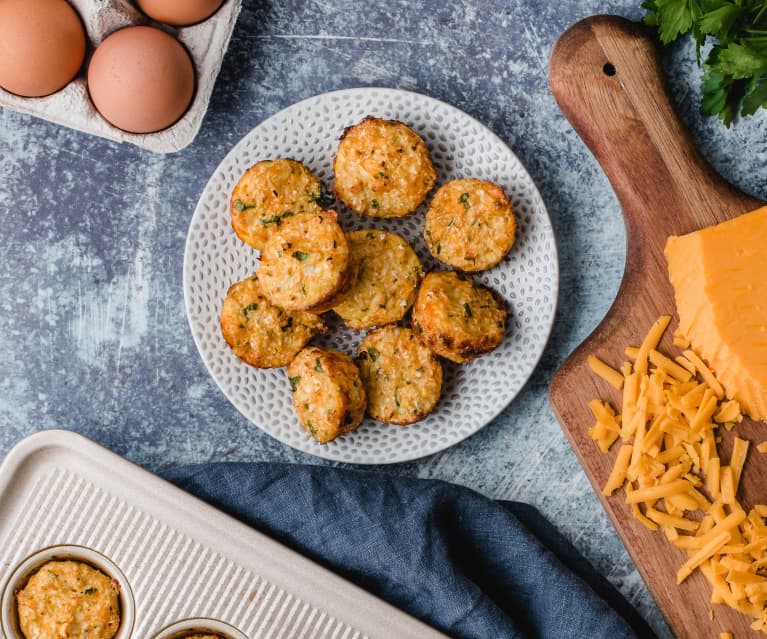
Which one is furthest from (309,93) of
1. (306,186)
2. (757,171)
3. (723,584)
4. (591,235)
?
(723,584)

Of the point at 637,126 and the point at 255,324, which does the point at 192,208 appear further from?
the point at 637,126

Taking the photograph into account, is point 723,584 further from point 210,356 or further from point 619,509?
point 210,356

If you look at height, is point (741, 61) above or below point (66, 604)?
above

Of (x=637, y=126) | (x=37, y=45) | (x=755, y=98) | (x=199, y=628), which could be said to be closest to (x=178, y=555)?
(x=199, y=628)

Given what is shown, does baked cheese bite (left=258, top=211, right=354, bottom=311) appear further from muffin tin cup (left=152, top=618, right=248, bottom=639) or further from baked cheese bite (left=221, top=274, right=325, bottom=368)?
muffin tin cup (left=152, top=618, right=248, bottom=639)

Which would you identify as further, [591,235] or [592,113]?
[591,235]

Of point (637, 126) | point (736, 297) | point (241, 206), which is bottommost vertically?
point (241, 206)

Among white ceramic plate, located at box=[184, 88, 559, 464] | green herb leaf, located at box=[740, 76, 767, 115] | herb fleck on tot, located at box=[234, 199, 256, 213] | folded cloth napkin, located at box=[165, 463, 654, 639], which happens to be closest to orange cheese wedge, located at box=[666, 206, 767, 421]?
green herb leaf, located at box=[740, 76, 767, 115]
